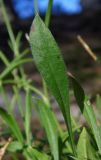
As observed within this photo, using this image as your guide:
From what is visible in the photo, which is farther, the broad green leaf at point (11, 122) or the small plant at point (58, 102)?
the broad green leaf at point (11, 122)

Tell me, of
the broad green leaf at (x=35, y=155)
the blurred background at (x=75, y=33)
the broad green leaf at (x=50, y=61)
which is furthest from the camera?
the blurred background at (x=75, y=33)

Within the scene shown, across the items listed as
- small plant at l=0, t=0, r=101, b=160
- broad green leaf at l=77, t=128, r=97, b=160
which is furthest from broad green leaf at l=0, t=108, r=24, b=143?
broad green leaf at l=77, t=128, r=97, b=160

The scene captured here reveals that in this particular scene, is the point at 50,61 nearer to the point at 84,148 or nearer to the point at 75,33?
the point at 84,148

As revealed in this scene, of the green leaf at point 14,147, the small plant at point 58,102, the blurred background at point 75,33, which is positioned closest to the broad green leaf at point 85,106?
the small plant at point 58,102

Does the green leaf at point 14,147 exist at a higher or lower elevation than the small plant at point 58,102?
lower

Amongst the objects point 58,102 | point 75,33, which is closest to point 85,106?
point 58,102

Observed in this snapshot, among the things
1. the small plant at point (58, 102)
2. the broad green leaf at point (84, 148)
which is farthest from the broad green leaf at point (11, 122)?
the broad green leaf at point (84, 148)

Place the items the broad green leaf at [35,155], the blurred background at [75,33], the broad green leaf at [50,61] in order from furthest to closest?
the blurred background at [75,33]
the broad green leaf at [35,155]
the broad green leaf at [50,61]

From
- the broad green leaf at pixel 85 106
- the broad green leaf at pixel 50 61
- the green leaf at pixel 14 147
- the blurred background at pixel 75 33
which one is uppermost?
the broad green leaf at pixel 50 61

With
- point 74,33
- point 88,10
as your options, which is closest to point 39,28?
point 74,33

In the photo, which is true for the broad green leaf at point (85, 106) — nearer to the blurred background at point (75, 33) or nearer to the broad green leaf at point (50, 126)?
the broad green leaf at point (50, 126)

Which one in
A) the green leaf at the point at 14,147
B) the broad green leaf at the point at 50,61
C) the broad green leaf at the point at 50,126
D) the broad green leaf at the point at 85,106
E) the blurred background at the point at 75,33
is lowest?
the blurred background at the point at 75,33
